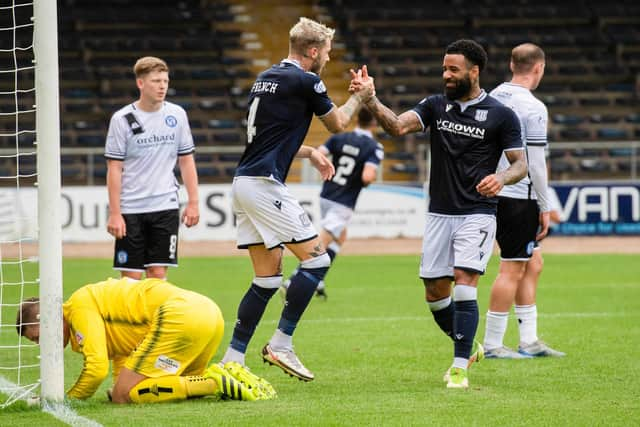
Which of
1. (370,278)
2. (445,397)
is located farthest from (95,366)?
(370,278)

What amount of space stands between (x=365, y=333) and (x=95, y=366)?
418cm

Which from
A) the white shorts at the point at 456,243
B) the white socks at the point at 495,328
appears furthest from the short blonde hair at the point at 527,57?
the white socks at the point at 495,328

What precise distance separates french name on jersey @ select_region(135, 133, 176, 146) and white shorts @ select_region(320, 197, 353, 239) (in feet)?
16.5

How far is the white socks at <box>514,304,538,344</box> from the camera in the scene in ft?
28.1

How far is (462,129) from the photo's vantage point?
7.07 meters

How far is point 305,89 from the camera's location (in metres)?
6.88

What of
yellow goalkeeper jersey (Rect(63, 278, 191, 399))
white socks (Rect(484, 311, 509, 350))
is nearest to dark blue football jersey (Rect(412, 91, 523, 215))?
white socks (Rect(484, 311, 509, 350))

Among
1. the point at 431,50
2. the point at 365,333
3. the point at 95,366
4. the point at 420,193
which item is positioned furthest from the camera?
the point at 431,50

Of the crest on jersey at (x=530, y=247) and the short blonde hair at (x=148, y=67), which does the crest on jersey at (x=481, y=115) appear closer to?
the crest on jersey at (x=530, y=247)

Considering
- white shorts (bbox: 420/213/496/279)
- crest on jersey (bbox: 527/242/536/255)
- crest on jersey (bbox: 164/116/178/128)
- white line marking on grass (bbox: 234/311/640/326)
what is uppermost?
crest on jersey (bbox: 164/116/178/128)

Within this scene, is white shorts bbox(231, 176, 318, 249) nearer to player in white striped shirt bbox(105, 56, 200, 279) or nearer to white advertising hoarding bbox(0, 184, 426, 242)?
player in white striped shirt bbox(105, 56, 200, 279)

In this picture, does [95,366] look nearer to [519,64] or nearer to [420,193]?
[519,64]

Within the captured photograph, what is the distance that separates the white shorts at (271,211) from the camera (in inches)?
275

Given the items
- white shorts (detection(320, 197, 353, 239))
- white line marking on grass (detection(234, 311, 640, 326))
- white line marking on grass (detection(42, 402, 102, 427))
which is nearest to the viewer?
white line marking on grass (detection(42, 402, 102, 427))
